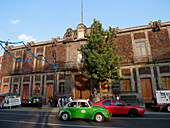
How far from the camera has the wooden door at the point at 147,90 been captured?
52.2ft

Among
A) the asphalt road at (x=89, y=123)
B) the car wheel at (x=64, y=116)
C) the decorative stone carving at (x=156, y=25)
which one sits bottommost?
the asphalt road at (x=89, y=123)

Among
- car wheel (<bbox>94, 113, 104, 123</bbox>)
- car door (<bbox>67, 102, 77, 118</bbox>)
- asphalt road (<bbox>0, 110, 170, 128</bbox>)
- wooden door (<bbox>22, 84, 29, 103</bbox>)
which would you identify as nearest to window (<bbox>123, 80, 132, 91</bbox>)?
asphalt road (<bbox>0, 110, 170, 128</bbox>)

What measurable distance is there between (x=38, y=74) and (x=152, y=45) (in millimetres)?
20099

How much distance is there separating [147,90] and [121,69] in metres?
4.56

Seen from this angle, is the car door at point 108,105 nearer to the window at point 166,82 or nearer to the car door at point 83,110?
the car door at point 83,110

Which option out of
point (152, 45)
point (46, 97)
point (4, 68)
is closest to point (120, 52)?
point (152, 45)

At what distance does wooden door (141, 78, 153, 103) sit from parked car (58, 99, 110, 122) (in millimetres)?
11131

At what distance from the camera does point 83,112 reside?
7.61 m

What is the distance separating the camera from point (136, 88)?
16.5 m

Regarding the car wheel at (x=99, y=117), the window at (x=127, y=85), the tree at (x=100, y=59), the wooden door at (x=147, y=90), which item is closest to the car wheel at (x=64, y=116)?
the car wheel at (x=99, y=117)

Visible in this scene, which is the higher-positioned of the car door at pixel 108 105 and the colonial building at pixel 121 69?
the colonial building at pixel 121 69

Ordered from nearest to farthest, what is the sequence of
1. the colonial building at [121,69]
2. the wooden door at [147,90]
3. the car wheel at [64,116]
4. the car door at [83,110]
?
the car door at [83,110]
the car wheel at [64,116]
the wooden door at [147,90]
the colonial building at [121,69]

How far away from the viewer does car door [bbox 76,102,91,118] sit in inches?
298

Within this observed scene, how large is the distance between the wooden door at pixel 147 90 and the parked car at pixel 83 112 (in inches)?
438
